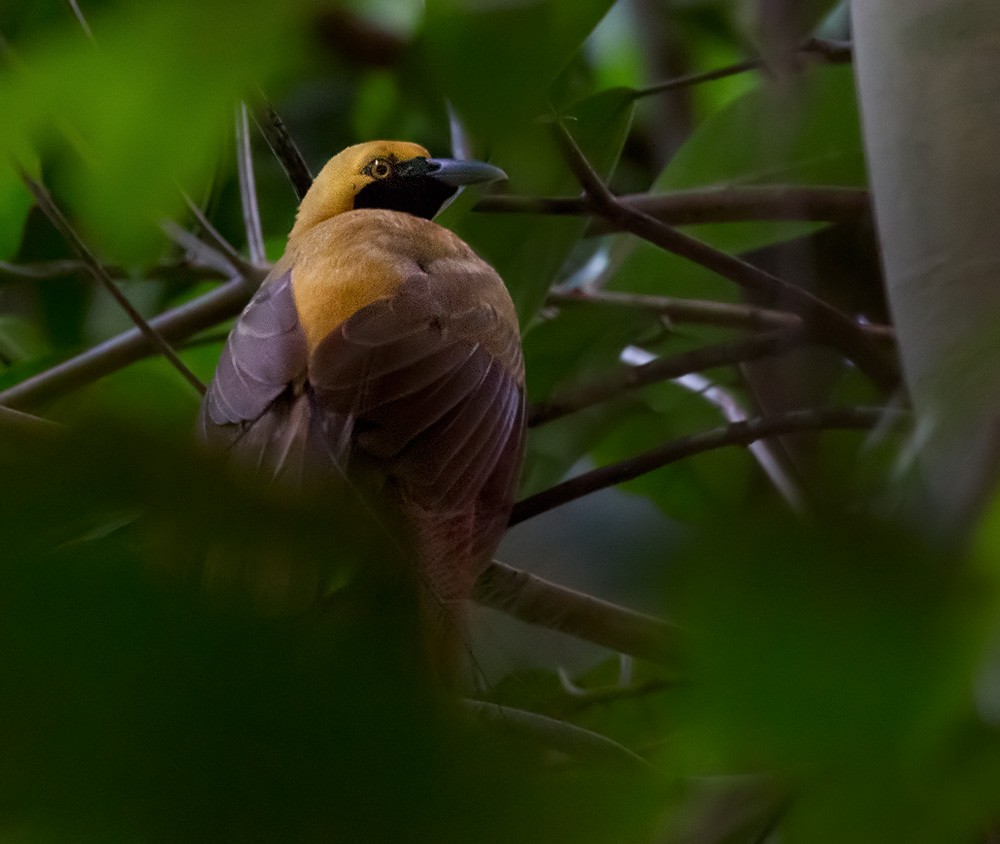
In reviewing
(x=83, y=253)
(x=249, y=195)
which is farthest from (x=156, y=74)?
(x=249, y=195)

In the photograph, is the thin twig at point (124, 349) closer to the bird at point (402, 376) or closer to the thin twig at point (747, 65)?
the bird at point (402, 376)

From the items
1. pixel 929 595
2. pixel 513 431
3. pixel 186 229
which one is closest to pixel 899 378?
pixel 513 431

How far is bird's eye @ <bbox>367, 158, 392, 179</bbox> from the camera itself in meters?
2.24

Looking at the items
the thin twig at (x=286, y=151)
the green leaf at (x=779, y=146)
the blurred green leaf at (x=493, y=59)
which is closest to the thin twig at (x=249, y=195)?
the thin twig at (x=286, y=151)

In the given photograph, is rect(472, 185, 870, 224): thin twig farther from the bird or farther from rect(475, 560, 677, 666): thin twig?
rect(475, 560, 677, 666): thin twig

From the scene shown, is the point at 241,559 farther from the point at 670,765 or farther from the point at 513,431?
the point at 513,431

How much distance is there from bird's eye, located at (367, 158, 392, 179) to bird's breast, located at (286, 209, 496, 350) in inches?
8.5

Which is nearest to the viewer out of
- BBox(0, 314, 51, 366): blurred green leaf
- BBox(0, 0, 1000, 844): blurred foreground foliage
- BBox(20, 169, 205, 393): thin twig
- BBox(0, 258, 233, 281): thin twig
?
BBox(0, 0, 1000, 844): blurred foreground foliage

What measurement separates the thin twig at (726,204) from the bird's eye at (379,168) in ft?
1.93

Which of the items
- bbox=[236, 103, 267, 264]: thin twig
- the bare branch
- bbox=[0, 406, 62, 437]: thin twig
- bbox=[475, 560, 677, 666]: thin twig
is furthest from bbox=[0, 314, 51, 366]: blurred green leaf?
bbox=[475, 560, 677, 666]: thin twig

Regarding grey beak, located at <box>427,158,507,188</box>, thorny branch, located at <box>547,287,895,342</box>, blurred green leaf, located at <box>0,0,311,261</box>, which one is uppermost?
blurred green leaf, located at <box>0,0,311,261</box>

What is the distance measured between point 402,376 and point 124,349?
1.93 ft

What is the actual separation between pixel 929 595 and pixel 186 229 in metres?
1.55

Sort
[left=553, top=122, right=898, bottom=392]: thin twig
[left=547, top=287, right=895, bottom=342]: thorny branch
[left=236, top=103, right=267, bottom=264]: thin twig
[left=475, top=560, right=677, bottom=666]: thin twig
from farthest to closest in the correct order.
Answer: [left=547, top=287, right=895, bottom=342]: thorny branch → [left=553, top=122, right=898, bottom=392]: thin twig → [left=236, top=103, right=267, bottom=264]: thin twig → [left=475, top=560, right=677, bottom=666]: thin twig
